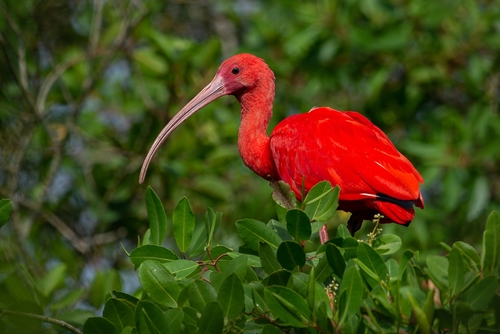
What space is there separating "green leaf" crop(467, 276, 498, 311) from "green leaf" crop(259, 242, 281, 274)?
71 cm

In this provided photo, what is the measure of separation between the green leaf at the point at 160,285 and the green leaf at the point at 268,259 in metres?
0.32

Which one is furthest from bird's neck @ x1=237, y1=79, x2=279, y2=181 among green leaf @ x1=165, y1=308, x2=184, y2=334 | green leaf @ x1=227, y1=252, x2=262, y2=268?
green leaf @ x1=165, y1=308, x2=184, y2=334

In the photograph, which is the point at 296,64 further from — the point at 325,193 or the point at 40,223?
the point at 325,193

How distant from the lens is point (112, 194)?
691 centimetres

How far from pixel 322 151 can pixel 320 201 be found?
139cm

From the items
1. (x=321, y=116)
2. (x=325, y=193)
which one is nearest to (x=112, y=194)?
(x=321, y=116)

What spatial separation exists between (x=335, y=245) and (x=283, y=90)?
→ 4.85 meters

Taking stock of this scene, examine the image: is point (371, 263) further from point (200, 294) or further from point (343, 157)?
point (343, 157)

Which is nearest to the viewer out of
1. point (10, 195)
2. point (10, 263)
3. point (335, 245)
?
point (335, 245)

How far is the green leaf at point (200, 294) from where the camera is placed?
2.86 m

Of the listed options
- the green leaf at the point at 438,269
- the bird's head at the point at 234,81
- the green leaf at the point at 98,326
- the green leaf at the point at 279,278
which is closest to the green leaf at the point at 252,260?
the green leaf at the point at 279,278

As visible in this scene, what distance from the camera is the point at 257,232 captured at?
313cm

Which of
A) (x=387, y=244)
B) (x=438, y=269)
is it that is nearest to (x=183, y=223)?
(x=387, y=244)

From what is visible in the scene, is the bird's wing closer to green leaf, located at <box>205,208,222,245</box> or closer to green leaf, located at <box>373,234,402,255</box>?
green leaf, located at <box>373,234,402,255</box>
